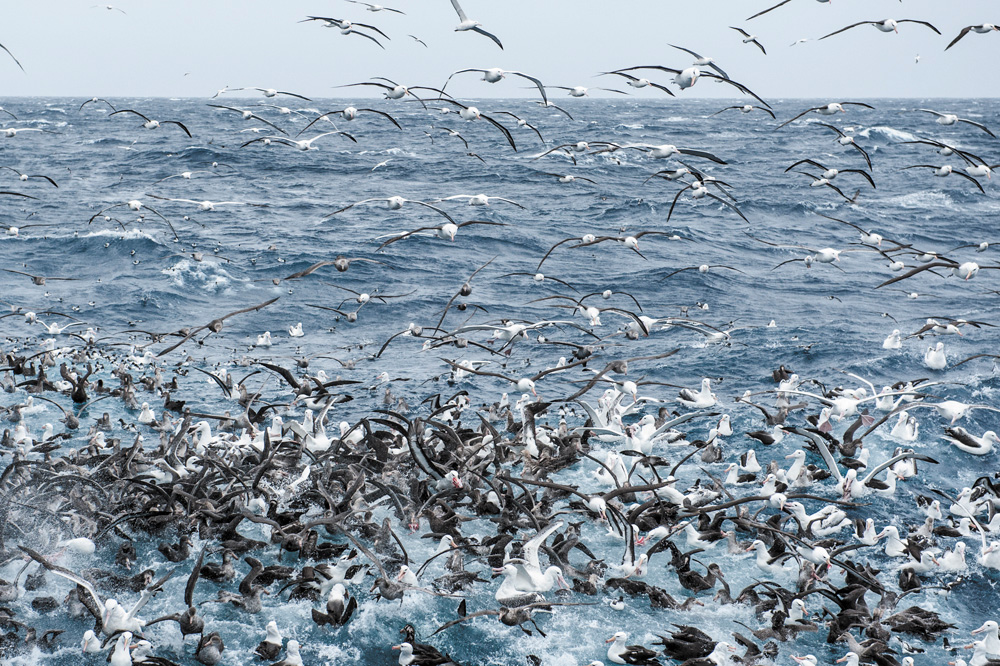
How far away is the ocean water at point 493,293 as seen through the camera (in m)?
12.6

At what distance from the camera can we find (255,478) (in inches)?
536

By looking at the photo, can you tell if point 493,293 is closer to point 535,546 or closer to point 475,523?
point 475,523

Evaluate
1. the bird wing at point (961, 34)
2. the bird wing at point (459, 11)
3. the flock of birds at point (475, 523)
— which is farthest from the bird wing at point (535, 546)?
the bird wing at point (961, 34)

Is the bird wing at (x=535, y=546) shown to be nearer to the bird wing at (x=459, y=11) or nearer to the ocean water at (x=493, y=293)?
the ocean water at (x=493, y=293)

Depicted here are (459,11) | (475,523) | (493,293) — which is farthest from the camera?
(493,293)

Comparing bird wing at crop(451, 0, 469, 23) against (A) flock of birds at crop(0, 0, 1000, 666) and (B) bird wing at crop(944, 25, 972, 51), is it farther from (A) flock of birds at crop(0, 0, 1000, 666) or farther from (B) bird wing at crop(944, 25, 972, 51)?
(B) bird wing at crop(944, 25, 972, 51)

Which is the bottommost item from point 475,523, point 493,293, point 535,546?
point 475,523

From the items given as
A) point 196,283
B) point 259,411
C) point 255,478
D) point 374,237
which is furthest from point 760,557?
point 374,237

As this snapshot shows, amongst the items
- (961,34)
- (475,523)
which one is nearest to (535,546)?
(475,523)

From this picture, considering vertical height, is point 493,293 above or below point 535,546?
below

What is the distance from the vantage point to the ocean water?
12.6 metres

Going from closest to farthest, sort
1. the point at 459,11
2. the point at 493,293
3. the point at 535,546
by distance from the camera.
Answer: the point at 535,546
the point at 459,11
the point at 493,293

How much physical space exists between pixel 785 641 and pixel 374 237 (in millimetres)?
32416

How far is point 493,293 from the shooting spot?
33.0 meters
